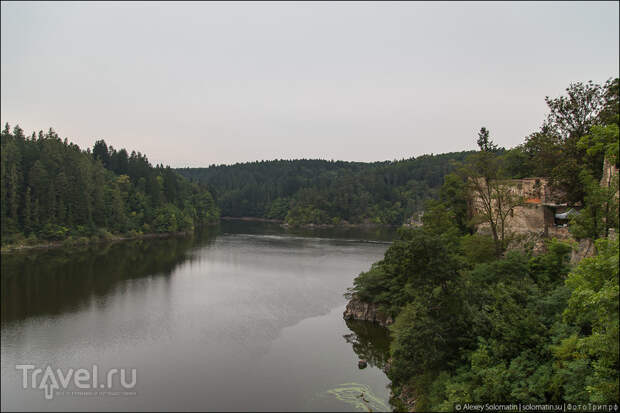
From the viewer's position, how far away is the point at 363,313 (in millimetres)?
23906

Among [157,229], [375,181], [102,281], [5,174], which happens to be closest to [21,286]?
[102,281]

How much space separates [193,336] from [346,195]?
87583 mm

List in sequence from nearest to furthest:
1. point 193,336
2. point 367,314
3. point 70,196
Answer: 1. point 193,336
2. point 367,314
3. point 70,196

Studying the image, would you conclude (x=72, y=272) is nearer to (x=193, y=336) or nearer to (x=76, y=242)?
(x=76, y=242)

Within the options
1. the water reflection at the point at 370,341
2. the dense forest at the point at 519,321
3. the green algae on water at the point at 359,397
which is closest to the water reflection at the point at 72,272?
the water reflection at the point at 370,341

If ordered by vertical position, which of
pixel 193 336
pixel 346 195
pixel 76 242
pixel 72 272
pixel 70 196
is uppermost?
pixel 346 195

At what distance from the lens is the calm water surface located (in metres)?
15.0

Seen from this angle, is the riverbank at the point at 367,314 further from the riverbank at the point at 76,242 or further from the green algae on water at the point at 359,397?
the riverbank at the point at 76,242

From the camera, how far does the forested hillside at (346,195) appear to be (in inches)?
4126

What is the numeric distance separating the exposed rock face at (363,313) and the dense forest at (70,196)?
4565 centimetres

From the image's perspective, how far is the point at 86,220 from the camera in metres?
58.4

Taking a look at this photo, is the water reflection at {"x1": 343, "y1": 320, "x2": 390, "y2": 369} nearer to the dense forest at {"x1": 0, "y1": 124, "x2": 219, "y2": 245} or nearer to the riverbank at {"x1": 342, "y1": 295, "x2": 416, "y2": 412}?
the riverbank at {"x1": 342, "y1": 295, "x2": 416, "y2": 412}
